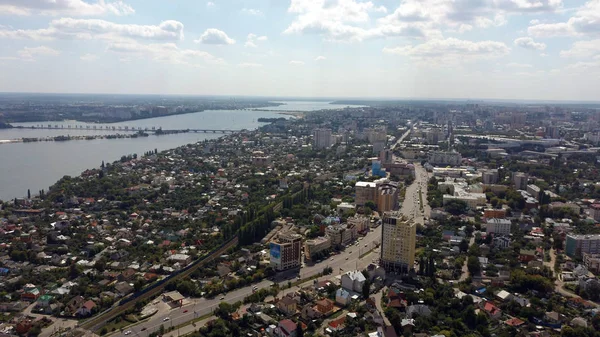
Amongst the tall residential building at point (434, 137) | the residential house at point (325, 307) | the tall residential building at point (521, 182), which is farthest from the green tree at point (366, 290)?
the tall residential building at point (434, 137)

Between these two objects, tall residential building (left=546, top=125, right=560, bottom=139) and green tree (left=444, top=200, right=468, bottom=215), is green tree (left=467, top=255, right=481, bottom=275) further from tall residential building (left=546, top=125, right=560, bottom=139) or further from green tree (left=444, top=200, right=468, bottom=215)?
tall residential building (left=546, top=125, right=560, bottom=139)

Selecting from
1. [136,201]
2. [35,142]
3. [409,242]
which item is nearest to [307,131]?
[35,142]

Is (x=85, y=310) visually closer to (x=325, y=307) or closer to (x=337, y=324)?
(x=325, y=307)

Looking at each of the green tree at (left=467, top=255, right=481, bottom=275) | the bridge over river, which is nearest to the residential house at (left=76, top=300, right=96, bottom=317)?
the green tree at (left=467, top=255, right=481, bottom=275)

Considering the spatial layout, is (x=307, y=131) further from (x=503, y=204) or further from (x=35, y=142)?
(x=503, y=204)

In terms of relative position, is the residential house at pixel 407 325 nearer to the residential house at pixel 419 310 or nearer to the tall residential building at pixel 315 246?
the residential house at pixel 419 310

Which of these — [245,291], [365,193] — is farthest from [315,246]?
[365,193]
